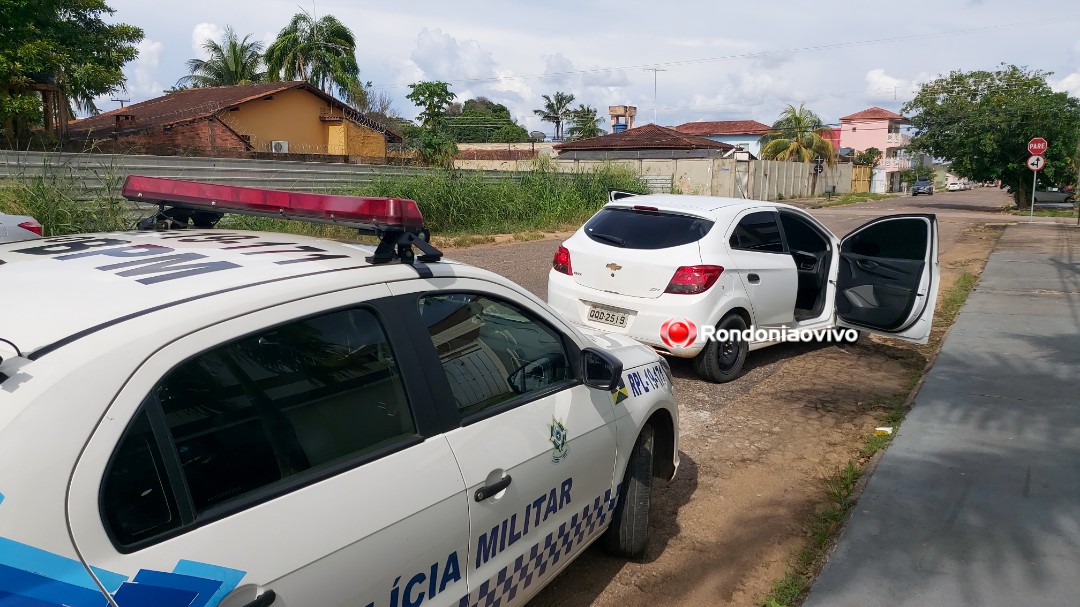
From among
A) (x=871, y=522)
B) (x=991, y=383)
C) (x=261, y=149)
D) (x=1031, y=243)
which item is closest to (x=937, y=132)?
(x=1031, y=243)

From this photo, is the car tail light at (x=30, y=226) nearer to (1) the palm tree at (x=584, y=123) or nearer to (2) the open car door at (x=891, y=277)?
(2) the open car door at (x=891, y=277)

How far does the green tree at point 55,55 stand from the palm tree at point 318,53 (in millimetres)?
13154

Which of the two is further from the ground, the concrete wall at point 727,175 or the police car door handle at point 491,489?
the concrete wall at point 727,175

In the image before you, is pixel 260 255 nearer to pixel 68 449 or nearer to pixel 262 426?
pixel 262 426

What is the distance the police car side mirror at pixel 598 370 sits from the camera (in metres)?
3.12

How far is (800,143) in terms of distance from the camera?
4909 cm

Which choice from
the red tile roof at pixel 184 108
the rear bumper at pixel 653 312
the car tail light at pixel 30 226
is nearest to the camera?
the rear bumper at pixel 653 312

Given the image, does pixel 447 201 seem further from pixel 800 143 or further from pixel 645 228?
pixel 800 143

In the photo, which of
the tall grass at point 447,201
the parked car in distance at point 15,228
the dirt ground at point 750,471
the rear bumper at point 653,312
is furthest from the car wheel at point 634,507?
the parked car in distance at point 15,228

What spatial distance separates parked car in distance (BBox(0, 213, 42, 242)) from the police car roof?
4916 millimetres

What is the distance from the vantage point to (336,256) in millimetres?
2633

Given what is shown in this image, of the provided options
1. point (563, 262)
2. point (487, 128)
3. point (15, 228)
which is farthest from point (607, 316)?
point (487, 128)

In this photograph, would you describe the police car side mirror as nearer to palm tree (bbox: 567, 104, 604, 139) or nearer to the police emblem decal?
the police emblem decal

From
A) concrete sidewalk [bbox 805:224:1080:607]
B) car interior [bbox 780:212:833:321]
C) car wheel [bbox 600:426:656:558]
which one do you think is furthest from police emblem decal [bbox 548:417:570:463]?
car interior [bbox 780:212:833:321]
